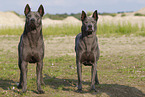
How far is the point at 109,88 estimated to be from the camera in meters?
8.06

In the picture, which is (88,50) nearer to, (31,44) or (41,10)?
(31,44)

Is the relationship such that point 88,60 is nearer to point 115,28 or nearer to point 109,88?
point 109,88

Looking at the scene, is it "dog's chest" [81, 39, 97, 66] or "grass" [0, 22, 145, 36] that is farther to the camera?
"grass" [0, 22, 145, 36]

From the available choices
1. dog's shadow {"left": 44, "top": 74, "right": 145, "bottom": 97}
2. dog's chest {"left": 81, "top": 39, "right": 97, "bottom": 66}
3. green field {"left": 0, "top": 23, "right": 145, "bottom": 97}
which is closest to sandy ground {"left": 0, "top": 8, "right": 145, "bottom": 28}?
green field {"left": 0, "top": 23, "right": 145, "bottom": 97}

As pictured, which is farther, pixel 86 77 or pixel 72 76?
pixel 72 76

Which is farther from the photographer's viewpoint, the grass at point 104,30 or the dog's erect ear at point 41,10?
the grass at point 104,30

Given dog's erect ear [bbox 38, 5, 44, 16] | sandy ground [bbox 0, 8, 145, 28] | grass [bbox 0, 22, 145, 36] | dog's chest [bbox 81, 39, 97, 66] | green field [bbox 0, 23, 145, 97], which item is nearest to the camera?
dog's erect ear [bbox 38, 5, 44, 16]

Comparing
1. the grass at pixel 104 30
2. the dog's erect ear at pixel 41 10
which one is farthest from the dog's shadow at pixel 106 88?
the grass at pixel 104 30

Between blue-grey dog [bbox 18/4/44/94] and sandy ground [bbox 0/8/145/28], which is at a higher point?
sandy ground [bbox 0/8/145/28]

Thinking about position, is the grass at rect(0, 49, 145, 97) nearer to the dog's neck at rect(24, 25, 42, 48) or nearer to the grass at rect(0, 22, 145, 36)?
the dog's neck at rect(24, 25, 42, 48)

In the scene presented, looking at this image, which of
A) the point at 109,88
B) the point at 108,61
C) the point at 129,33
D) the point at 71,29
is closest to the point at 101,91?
the point at 109,88

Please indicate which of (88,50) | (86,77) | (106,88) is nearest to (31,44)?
(88,50)

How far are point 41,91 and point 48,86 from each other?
3.02 feet

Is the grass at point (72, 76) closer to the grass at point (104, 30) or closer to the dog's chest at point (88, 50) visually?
the dog's chest at point (88, 50)
